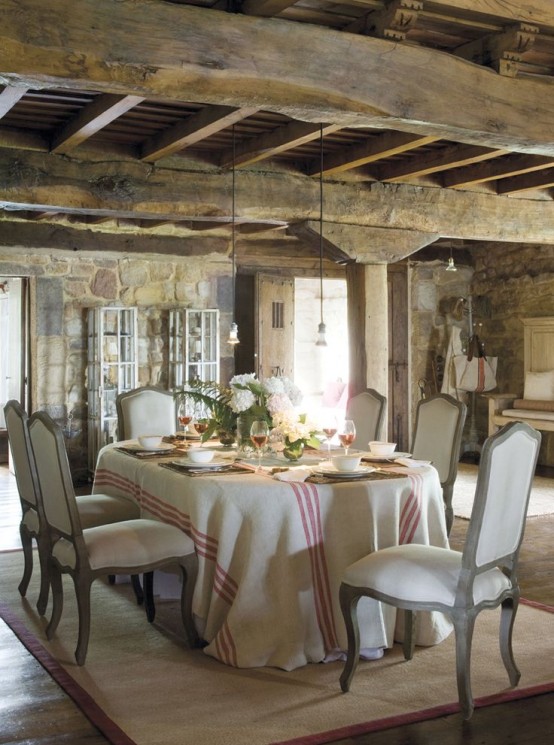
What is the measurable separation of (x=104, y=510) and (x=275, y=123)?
2323 millimetres

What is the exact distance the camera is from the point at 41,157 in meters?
5.22

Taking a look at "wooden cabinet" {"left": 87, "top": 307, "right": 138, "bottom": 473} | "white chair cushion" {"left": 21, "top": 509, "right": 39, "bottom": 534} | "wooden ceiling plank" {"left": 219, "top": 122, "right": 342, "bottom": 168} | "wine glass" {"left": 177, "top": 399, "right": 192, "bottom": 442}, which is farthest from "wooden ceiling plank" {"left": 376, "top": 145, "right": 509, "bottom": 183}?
"white chair cushion" {"left": 21, "top": 509, "right": 39, "bottom": 534}

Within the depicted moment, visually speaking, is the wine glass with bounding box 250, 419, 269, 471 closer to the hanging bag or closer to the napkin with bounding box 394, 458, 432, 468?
the napkin with bounding box 394, 458, 432, 468

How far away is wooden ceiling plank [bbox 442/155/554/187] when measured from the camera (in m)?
5.59

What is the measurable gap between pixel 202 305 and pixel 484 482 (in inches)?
239

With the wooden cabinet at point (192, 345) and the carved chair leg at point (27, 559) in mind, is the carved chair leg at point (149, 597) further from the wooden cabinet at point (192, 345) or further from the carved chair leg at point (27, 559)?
the wooden cabinet at point (192, 345)

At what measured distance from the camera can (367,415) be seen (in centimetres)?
552

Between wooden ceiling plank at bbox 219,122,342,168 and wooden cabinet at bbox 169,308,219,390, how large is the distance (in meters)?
3.05

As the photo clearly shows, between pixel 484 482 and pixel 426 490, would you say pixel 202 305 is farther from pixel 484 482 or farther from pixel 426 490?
pixel 484 482

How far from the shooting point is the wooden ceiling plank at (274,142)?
478cm

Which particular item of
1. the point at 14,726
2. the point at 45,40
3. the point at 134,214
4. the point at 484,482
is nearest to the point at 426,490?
the point at 484,482

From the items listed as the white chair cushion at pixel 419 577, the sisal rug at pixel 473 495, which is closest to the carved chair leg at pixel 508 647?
the white chair cushion at pixel 419 577

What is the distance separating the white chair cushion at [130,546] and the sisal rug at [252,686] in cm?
40

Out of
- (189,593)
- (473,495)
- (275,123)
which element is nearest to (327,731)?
(189,593)
